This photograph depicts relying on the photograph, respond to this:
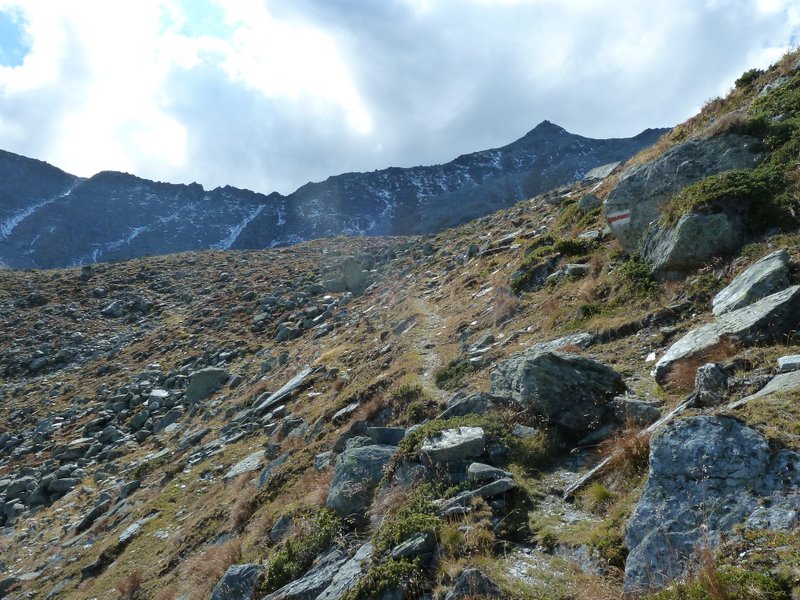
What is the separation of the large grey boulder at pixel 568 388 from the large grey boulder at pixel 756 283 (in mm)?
2381

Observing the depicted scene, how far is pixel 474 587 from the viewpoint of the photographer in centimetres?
525

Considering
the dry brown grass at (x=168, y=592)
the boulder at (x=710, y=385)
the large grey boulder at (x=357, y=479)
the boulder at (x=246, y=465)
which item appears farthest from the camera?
the boulder at (x=246, y=465)

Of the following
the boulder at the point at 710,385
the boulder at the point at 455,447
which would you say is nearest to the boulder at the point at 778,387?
the boulder at the point at 710,385

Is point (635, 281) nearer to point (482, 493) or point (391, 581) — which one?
point (482, 493)

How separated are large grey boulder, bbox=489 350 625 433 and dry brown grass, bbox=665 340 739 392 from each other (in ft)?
2.80

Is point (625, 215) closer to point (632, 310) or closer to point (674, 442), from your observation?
point (632, 310)

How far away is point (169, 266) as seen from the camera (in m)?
65.6

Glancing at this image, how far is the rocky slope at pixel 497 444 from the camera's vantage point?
16.7 feet

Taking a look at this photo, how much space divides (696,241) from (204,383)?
78.2ft

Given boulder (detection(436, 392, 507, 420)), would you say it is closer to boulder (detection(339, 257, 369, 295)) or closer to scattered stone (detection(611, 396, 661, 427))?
scattered stone (detection(611, 396, 661, 427))

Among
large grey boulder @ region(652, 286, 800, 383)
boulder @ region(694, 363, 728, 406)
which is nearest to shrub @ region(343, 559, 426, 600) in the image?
boulder @ region(694, 363, 728, 406)

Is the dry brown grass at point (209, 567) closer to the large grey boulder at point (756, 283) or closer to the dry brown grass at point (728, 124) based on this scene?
the large grey boulder at point (756, 283)

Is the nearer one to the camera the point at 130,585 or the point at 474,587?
the point at 474,587

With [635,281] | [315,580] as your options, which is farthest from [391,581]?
[635,281]
